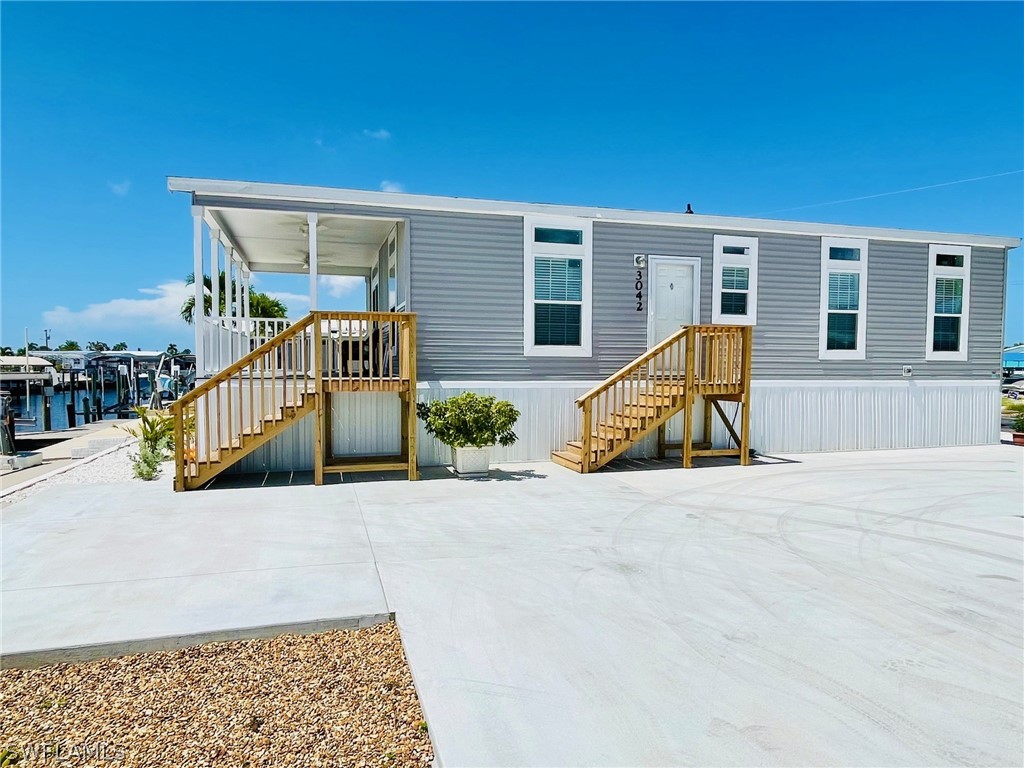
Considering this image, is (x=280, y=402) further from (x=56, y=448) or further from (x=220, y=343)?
(x=56, y=448)

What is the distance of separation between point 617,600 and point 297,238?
837 centimetres

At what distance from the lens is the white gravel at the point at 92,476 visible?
7047mm

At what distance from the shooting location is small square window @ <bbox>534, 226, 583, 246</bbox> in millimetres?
8828

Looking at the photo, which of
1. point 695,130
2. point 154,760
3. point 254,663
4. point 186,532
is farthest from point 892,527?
point 695,130

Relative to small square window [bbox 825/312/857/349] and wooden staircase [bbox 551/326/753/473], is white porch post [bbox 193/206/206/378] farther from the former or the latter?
small square window [bbox 825/312/857/349]

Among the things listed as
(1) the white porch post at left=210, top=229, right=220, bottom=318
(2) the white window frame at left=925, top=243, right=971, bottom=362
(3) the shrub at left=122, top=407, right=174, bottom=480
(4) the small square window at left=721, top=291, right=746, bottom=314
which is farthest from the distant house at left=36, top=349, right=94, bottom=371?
(2) the white window frame at left=925, top=243, right=971, bottom=362

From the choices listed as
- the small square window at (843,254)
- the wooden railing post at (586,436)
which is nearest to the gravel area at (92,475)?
the wooden railing post at (586,436)

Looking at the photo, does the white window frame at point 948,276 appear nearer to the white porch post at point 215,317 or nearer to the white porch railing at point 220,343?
the white porch railing at point 220,343

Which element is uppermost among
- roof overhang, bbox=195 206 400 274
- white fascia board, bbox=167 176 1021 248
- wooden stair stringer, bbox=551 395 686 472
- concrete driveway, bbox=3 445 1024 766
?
white fascia board, bbox=167 176 1021 248

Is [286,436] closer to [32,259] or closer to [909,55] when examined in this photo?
[909,55]

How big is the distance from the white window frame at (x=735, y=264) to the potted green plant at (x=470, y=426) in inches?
159

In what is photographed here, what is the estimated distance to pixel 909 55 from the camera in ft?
42.1

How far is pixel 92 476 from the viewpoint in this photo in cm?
803

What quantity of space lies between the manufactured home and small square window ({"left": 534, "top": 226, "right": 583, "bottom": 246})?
0.10ft
